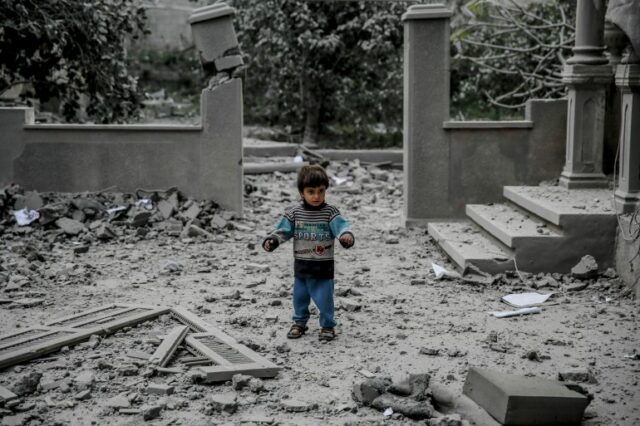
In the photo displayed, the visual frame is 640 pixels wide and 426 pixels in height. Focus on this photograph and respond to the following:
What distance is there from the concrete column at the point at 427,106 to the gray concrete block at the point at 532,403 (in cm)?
577

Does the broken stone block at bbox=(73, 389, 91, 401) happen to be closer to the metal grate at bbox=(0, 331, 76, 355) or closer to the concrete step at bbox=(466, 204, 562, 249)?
the metal grate at bbox=(0, 331, 76, 355)

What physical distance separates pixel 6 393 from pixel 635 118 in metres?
5.62

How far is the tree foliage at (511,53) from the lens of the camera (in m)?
12.8

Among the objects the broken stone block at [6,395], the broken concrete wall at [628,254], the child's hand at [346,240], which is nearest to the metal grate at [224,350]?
the child's hand at [346,240]

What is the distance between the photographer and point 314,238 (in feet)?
19.4

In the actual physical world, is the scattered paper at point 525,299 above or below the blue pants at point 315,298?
below

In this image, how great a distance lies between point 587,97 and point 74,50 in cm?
748

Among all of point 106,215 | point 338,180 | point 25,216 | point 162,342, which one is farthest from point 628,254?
point 338,180

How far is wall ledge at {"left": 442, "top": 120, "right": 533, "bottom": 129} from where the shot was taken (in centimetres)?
973

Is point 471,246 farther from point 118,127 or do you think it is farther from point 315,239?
point 118,127

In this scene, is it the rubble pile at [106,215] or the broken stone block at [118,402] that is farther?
the rubble pile at [106,215]

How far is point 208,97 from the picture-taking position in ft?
34.8

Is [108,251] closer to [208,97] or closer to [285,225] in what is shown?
[208,97]

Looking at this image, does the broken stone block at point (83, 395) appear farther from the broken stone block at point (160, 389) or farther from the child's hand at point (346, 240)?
the child's hand at point (346, 240)
